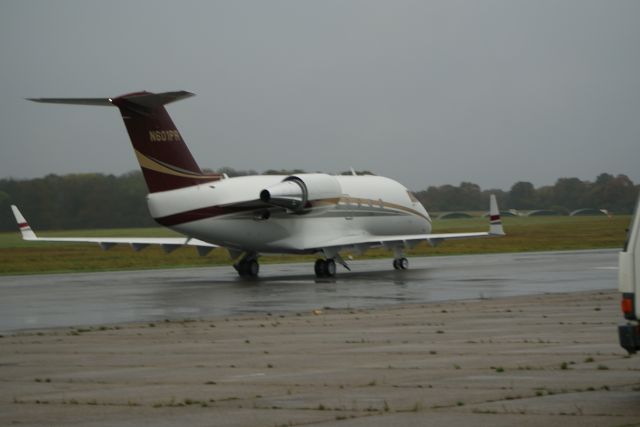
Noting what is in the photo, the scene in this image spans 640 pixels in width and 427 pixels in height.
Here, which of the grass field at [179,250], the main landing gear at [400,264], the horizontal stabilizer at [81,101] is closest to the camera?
the horizontal stabilizer at [81,101]

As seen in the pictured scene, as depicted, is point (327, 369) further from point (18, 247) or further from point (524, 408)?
point (18, 247)

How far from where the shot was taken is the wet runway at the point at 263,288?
26.4 meters

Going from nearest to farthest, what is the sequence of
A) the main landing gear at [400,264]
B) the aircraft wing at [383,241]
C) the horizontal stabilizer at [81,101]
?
1. the horizontal stabilizer at [81,101]
2. the aircraft wing at [383,241]
3. the main landing gear at [400,264]

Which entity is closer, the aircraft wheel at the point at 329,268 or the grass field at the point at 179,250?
the aircraft wheel at the point at 329,268

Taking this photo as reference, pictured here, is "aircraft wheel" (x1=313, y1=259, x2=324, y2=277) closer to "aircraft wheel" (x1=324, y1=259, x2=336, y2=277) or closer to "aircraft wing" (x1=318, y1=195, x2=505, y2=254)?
"aircraft wheel" (x1=324, y1=259, x2=336, y2=277)

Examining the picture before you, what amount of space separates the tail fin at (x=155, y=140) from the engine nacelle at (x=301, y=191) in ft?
9.14

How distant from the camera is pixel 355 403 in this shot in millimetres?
11820

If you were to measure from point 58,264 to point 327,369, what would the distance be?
141 feet

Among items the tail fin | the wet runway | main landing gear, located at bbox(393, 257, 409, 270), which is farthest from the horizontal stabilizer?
main landing gear, located at bbox(393, 257, 409, 270)

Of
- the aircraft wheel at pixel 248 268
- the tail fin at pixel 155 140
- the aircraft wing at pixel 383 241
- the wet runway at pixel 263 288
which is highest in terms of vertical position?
the tail fin at pixel 155 140

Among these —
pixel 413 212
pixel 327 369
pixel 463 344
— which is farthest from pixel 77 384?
pixel 413 212

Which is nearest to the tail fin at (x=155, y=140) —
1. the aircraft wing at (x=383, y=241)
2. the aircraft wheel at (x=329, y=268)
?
the aircraft wheel at (x=329, y=268)

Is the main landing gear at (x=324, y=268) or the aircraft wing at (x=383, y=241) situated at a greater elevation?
the aircraft wing at (x=383, y=241)

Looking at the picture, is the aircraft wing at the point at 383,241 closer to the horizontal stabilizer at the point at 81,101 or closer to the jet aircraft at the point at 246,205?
the jet aircraft at the point at 246,205
